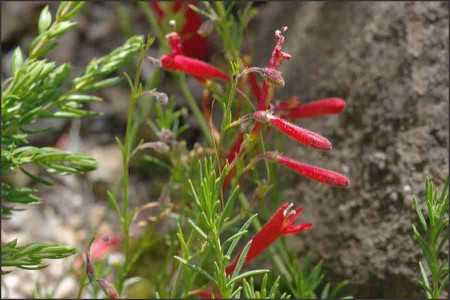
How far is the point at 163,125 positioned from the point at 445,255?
876mm

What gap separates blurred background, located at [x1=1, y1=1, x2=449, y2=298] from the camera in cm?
189

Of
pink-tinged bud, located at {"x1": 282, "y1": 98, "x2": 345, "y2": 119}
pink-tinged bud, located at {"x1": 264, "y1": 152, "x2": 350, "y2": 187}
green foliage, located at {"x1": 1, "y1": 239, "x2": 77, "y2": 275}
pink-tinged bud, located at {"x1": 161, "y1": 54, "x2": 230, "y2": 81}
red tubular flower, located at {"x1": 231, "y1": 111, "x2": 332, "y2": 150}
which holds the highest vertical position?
pink-tinged bud, located at {"x1": 161, "y1": 54, "x2": 230, "y2": 81}

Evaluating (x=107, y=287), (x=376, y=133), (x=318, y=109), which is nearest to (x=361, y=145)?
(x=376, y=133)

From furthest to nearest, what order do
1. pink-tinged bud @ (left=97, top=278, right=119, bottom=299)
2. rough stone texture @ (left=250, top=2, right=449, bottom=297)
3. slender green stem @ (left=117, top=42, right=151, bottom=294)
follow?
rough stone texture @ (left=250, top=2, right=449, bottom=297) < pink-tinged bud @ (left=97, top=278, right=119, bottom=299) < slender green stem @ (left=117, top=42, right=151, bottom=294)

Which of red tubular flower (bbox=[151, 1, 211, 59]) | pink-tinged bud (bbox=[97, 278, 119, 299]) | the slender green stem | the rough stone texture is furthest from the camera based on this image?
red tubular flower (bbox=[151, 1, 211, 59])

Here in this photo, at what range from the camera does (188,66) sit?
1.68m

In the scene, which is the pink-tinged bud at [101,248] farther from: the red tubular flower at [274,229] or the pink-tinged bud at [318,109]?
the red tubular flower at [274,229]

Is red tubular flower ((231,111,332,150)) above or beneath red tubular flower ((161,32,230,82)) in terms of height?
beneath

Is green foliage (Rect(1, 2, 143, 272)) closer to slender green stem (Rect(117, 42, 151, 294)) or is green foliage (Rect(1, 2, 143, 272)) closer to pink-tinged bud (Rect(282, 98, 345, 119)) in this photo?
slender green stem (Rect(117, 42, 151, 294))

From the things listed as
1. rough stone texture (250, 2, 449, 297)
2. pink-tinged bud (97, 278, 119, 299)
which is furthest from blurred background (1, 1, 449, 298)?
pink-tinged bud (97, 278, 119, 299)

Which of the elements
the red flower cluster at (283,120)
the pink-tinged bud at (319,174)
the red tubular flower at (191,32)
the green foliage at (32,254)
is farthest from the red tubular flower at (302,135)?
the red tubular flower at (191,32)

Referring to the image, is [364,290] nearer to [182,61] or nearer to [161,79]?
[182,61]

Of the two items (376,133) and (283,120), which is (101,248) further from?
(283,120)

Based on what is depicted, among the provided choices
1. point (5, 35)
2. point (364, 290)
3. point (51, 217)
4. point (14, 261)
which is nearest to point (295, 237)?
point (364, 290)
